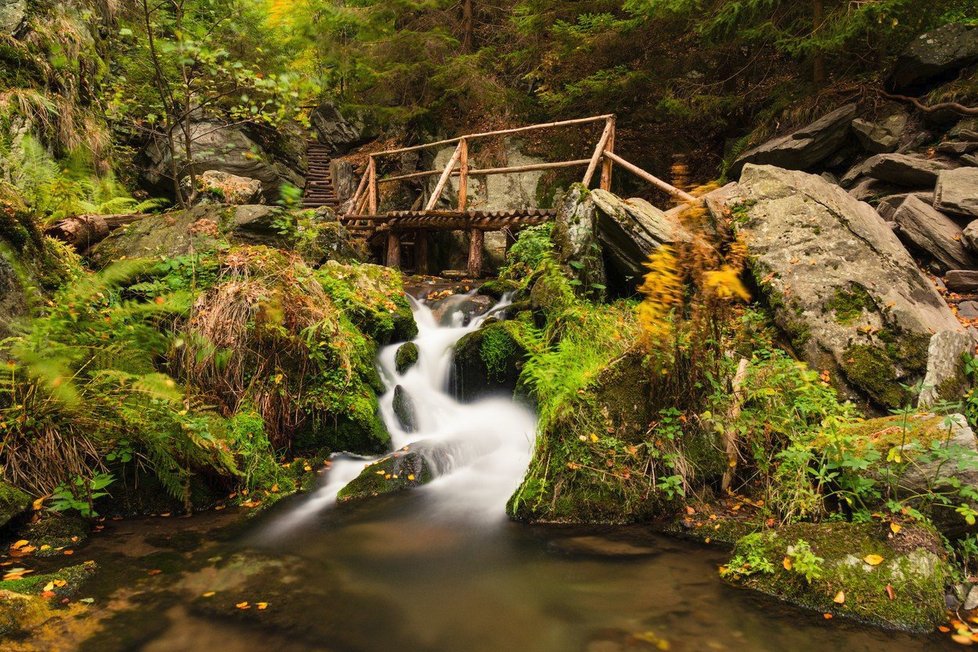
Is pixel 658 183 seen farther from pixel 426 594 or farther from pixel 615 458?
pixel 426 594

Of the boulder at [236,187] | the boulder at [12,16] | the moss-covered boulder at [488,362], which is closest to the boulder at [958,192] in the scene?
the moss-covered boulder at [488,362]

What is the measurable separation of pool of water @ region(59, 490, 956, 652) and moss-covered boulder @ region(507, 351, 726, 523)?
0.18m

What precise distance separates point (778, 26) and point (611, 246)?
6.50m

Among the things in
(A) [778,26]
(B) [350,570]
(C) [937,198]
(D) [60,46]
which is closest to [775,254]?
(C) [937,198]

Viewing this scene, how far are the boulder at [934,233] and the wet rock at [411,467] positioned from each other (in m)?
5.70

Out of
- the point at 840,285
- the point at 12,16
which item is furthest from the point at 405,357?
the point at 12,16

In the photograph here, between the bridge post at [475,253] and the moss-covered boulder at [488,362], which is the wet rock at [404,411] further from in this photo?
the bridge post at [475,253]

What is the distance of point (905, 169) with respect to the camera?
7.02 metres

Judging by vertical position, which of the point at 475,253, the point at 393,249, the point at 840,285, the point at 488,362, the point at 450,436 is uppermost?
the point at 393,249

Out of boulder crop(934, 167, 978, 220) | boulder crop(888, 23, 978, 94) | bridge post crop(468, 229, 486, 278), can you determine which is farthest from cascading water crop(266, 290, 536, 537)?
boulder crop(888, 23, 978, 94)

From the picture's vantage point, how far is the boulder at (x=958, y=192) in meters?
6.08

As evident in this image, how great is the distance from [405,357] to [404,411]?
30.5 inches

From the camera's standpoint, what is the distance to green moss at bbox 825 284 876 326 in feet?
14.8

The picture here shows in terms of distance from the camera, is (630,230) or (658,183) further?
(658,183)
